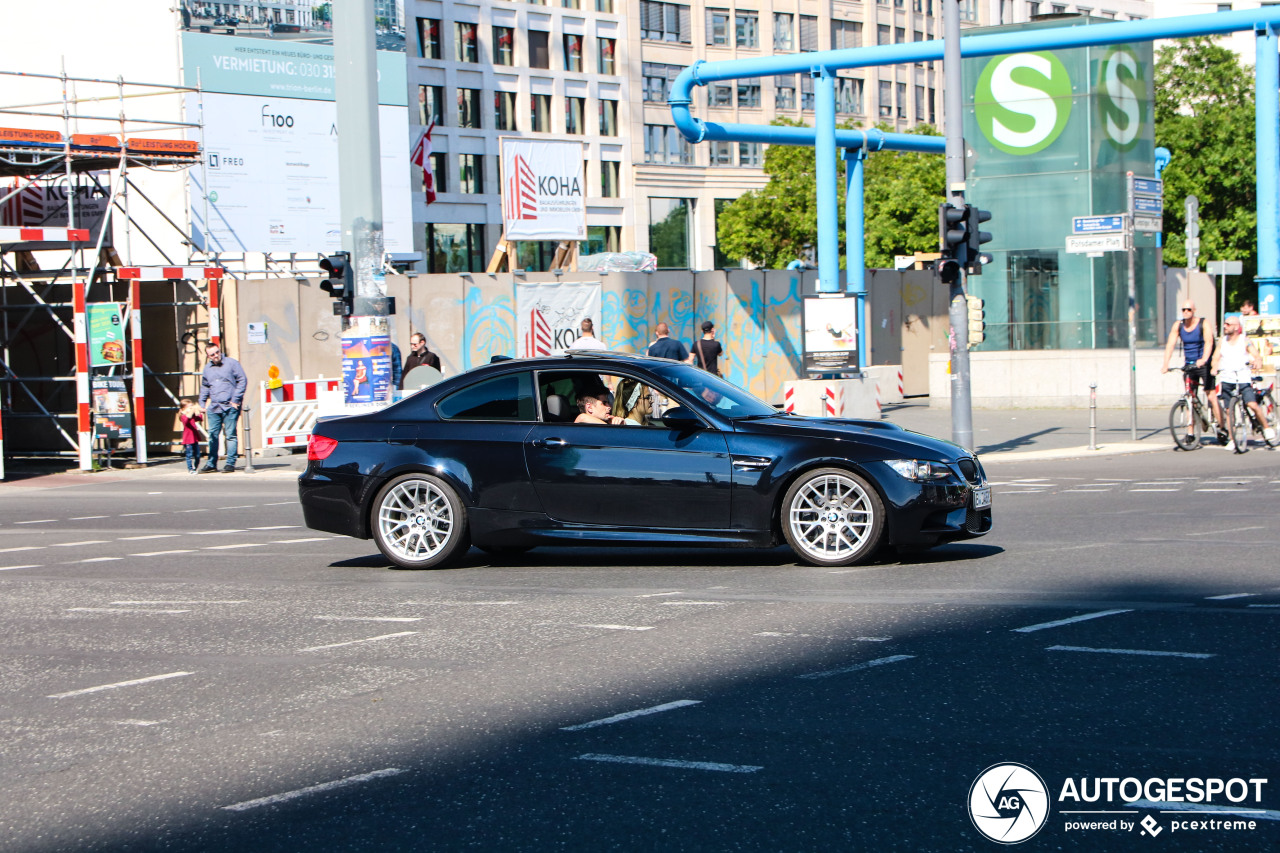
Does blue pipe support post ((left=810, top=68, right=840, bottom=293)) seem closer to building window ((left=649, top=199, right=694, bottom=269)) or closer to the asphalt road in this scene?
the asphalt road

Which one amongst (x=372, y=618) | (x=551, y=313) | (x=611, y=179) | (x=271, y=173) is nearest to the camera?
(x=372, y=618)

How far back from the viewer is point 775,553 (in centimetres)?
1132

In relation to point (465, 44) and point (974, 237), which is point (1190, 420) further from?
point (465, 44)

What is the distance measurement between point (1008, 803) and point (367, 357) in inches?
582

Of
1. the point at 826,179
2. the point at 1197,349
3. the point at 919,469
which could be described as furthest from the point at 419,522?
the point at 826,179

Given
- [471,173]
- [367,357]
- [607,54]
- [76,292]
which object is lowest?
[367,357]

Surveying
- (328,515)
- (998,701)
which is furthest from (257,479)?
(998,701)

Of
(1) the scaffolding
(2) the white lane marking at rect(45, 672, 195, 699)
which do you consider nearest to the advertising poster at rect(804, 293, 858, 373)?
(1) the scaffolding

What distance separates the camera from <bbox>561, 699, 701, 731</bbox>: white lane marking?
602 cm

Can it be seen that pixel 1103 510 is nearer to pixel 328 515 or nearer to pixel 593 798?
pixel 328 515

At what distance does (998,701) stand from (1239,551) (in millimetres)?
5129

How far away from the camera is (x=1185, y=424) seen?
68.2 feet

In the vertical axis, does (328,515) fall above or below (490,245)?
below

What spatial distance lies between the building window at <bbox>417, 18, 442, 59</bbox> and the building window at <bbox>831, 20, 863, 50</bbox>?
24.5 meters
